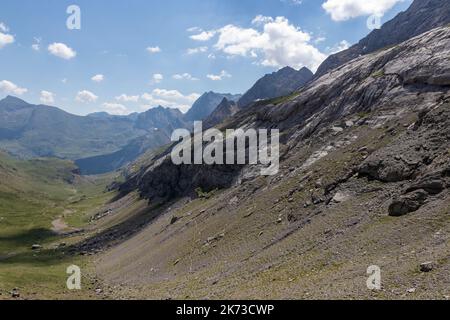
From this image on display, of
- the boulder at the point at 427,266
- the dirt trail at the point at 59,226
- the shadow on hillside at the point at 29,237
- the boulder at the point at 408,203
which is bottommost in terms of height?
the shadow on hillside at the point at 29,237

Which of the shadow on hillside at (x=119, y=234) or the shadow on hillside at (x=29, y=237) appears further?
the shadow on hillside at (x=29, y=237)

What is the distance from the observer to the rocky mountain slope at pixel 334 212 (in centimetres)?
3538

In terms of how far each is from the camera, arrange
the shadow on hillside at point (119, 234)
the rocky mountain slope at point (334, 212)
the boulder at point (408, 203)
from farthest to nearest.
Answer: the shadow on hillside at point (119, 234) → the boulder at point (408, 203) → the rocky mountain slope at point (334, 212)

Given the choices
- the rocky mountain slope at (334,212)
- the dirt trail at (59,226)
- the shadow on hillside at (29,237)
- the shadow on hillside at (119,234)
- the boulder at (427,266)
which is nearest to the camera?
the boulder at (427,266)

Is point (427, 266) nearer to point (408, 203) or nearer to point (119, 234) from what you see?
point (408, 203)

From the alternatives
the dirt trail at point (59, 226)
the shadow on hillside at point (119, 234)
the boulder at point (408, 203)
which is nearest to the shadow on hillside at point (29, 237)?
the dirt trail at point (59, 226)

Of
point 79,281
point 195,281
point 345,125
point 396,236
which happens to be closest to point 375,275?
point 396,236

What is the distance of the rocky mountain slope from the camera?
116 ft

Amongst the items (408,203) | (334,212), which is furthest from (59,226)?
(408,203)

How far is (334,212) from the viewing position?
1978 inches

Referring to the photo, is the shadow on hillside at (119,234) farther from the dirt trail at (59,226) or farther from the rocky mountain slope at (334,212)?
the dirt trail at (59,226)

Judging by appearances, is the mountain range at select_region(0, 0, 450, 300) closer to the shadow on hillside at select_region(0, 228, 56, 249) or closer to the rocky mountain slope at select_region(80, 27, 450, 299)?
the rocky mountain slope at select_region(80, 27, 450, 299)

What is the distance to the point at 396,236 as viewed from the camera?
3791 centimetres

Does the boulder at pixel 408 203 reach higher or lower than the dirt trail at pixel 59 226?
higher
